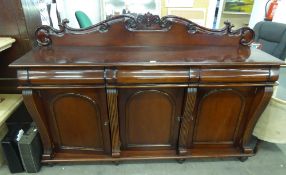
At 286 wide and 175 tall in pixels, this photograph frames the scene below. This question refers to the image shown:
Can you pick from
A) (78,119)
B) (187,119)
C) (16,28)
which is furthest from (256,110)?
(16,28)

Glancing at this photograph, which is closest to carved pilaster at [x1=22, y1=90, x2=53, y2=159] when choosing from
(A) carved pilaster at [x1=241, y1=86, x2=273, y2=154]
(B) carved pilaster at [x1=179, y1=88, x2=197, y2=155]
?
(B) carved pilaster at [x1=179, y1=88, x2=197, y2=155]

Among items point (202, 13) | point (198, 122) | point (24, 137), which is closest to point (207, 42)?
point (198, 122)

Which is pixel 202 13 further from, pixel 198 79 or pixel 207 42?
pixel 198 79

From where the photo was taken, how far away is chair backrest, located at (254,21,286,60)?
200 centimetres

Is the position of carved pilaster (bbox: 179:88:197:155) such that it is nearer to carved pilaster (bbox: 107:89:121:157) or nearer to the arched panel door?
the arched panel door

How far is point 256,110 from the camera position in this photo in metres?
1.22

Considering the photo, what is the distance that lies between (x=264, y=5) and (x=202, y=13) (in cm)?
97

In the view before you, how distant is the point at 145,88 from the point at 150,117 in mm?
223

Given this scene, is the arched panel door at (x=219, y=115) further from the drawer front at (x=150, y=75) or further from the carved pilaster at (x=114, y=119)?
the carved pilaster at (x=114, y=119)

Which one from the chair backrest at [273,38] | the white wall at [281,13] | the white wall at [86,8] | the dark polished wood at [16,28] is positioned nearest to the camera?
the dark polished wood at [16,28]

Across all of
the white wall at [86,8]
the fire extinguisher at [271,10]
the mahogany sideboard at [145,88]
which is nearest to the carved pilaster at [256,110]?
the mahogany sideboard at [145,88]

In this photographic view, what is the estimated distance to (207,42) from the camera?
1314mm

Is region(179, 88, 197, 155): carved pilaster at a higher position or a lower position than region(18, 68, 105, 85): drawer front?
lower

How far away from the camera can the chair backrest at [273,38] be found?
2.00 m
